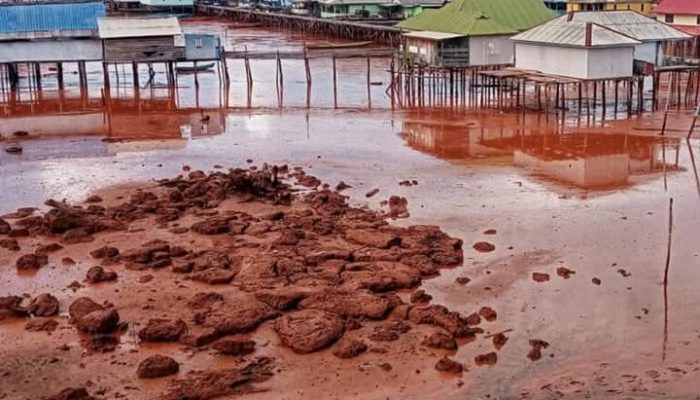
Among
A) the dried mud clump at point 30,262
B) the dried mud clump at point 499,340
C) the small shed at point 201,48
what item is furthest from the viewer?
the small shed at point 201,48

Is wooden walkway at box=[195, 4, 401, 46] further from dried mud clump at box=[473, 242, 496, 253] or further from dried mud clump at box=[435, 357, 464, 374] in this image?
dried mud clump at box=[435, 357, 464, 374]

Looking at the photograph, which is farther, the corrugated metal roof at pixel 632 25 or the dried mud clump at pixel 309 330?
the corrugated metal roof at pixel 632 25

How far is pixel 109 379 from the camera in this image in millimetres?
15805

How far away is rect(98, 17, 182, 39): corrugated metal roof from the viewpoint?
50.6 m

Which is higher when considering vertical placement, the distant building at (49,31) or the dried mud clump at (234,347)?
the distant building at (49,31)

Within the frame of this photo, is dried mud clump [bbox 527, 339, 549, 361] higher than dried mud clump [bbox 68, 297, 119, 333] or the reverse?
the reverse

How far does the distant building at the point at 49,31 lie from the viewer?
49.9 metres

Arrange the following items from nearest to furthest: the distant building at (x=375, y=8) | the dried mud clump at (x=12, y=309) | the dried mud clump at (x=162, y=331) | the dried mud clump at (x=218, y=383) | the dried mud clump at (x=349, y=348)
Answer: the dried mud clump at (x=218, y=383), the dried mud clump at (x=349, y=348), the dried mud clump at (x=162, y=331), the dried mud clump at (x=12, y=309), the distant building at (x=375, y=8)

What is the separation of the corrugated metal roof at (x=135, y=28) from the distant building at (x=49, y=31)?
1.99ft

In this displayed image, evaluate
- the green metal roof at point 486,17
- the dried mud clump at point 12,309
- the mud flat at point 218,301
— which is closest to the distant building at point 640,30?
the green metal roof at point 486,17

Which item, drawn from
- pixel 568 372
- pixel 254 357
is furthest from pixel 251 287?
pixel 568 372

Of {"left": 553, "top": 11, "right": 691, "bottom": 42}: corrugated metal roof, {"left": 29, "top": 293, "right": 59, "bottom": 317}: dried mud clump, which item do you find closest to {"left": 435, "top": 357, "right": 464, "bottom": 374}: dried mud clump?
{"left": 29, "top": 293, "right": 59, "bottom": 317}: dried mud clump

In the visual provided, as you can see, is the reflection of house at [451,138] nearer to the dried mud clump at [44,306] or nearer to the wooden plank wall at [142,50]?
the wooden plank wall at [142,50]

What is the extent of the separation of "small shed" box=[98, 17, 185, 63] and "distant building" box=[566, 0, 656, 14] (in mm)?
27808
